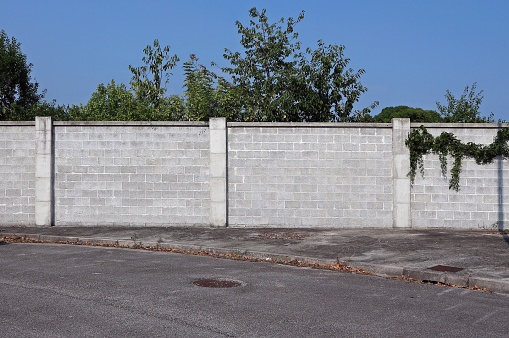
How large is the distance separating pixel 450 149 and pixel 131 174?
8.98 m

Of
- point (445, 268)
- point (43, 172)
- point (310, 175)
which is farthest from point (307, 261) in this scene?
point (43, 172)

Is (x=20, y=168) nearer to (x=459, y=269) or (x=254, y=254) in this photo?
(x=254, y=254)

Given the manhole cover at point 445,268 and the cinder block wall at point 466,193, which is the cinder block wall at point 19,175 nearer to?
the cinder block wall at point 466,193

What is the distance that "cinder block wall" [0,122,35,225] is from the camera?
1783 cm

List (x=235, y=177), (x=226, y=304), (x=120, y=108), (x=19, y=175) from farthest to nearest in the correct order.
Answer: (x=120, y=108)
(x=19, y=175)
(x=235, y=177)
(x=226, y=304)

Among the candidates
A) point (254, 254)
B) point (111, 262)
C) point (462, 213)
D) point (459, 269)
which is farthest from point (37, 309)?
point (462, 213)

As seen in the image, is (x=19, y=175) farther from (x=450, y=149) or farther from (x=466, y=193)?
(x=466, y=193)

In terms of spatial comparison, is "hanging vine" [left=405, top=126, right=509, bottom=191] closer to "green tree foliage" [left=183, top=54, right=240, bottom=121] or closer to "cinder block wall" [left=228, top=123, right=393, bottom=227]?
"cinder block wall" [left=228, top=123, right=393, bottom=227]

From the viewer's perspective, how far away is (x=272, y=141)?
17.5 metres

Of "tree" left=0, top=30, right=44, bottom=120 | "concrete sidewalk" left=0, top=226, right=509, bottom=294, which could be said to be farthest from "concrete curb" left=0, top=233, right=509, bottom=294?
"tree" left=0, top=30, right=44, bottom=120

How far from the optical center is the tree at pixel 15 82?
3425 centimetres

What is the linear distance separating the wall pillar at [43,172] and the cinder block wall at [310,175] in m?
5.15


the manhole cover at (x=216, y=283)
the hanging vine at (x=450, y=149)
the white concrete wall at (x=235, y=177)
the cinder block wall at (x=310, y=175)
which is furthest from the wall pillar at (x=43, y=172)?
the hanging vine at (x=450, y=149)

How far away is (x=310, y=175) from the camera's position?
17.4m
